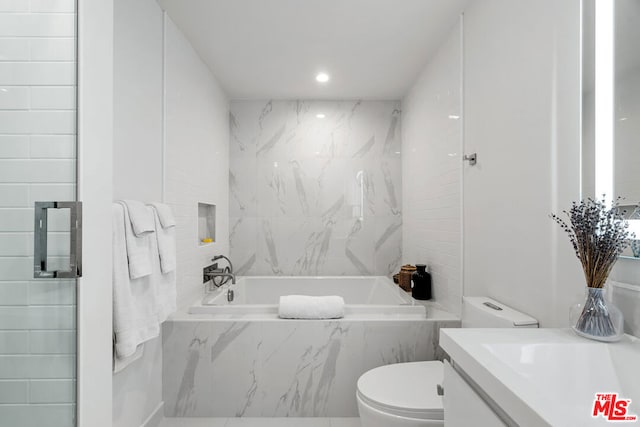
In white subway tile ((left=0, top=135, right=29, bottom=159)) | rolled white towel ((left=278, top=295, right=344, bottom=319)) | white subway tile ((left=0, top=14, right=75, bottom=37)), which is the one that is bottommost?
rolled white towel ((left=278, top=295, right=344, bottom=319))

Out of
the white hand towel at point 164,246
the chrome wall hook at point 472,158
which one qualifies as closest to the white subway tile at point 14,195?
the white hand towel at point 164,246

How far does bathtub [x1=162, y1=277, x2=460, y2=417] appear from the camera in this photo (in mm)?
2076

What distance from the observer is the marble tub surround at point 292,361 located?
82.0 inches

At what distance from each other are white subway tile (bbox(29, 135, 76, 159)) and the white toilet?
1.45 meters

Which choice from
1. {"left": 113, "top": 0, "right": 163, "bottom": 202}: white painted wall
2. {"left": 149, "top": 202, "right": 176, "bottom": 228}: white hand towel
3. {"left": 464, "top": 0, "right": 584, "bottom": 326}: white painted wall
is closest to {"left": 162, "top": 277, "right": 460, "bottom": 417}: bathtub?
{"left": 464, "top": 0, "right": 584, "bottom": 326}: white painted wall

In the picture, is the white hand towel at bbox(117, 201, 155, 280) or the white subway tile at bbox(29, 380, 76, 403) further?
the white hand towel at bbox(117, 201, 155, 280)

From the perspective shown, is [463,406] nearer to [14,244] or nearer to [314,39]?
[14,244]

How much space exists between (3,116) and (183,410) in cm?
187

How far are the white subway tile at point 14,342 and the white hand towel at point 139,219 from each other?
0.63 metres

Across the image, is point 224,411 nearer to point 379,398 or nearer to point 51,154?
point 379,398

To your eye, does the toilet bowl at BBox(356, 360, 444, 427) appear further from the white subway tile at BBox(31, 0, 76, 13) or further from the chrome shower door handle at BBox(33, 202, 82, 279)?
the white subway tile at BBox(31, 0, 76, 13)

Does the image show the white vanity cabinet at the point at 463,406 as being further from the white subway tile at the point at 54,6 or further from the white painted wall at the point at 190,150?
the white painted wall at the point at 190,150

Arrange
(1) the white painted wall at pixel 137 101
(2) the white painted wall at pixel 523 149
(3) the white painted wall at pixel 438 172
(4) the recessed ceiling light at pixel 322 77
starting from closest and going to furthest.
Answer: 1. (2) the white painted wall at pixel 523 149
2. (1) the white painted wall at pixel 137 101
3. (3) the white painted wall at pixel 438 172
4. (4) the recessed ceiling light at pixel 322 77

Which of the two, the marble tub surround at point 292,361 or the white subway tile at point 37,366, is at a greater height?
the white subway tile at point 37,366
